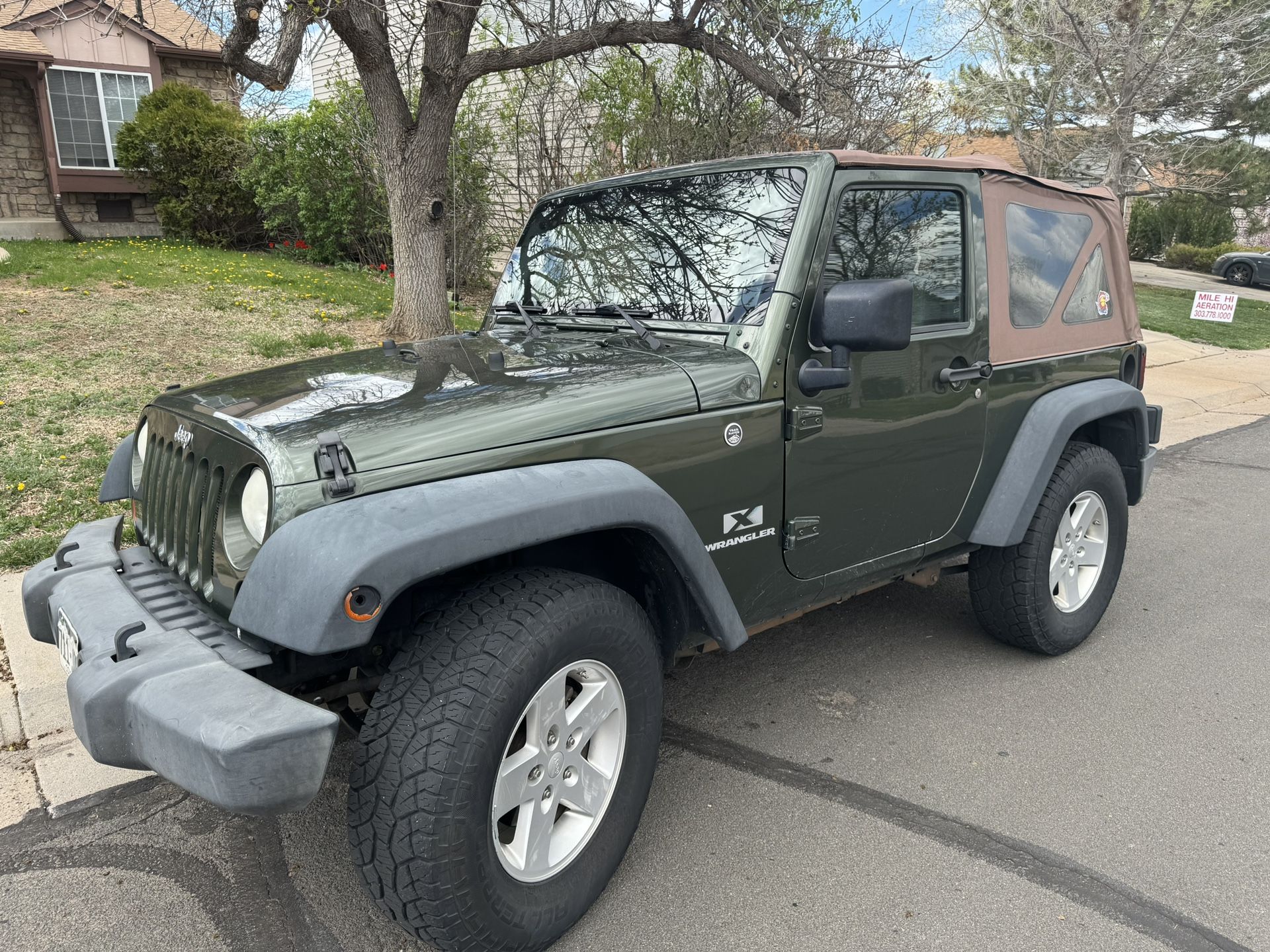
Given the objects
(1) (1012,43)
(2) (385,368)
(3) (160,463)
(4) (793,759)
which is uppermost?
(1) (1012,43)

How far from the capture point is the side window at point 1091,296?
3.84 m

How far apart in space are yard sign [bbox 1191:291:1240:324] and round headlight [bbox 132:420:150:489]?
14586 mm

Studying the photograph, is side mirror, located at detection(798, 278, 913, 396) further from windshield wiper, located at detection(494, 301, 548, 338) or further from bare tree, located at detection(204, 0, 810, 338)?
bare tree, located at detection(204, 0, 810, 338)

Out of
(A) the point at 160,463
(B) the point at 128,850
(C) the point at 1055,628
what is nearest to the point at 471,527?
(A) the point at 160,463

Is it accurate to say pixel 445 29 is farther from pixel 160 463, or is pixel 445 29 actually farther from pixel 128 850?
pixel 128 850

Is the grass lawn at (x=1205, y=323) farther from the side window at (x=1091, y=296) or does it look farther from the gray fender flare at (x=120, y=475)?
the gray fender flare at (x=120, y=475)

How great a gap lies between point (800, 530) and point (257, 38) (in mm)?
6349

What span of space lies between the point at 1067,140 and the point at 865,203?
58.2 ft

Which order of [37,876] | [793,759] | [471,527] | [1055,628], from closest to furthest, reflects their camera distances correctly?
[471,527] → [37,876] → [793,759] → [1055,628]

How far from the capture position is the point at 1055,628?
3.75m

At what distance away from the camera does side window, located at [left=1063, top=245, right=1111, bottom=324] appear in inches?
151

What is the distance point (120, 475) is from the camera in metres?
3.05

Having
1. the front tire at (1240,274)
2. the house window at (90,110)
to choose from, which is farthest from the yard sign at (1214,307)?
the house window at (90,110)

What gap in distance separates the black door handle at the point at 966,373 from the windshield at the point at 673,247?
0.78 metres
